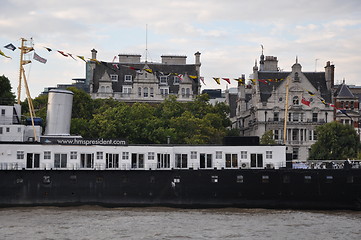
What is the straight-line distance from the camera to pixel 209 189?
196 feet

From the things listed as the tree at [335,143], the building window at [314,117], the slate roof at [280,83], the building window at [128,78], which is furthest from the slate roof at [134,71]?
the tree at [335,143]

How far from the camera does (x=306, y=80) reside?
111 meters

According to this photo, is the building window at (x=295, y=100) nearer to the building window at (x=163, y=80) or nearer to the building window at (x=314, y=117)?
the building window at (x=314, y=117)

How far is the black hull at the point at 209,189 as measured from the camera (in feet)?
196

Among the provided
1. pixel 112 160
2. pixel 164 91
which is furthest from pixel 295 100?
pixel 112 160

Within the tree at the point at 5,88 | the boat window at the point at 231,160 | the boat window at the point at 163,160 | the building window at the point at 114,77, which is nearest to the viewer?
the boat window at the point at 163,160

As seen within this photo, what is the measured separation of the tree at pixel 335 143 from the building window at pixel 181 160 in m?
36.8

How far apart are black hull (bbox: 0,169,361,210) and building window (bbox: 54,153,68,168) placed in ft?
4.15

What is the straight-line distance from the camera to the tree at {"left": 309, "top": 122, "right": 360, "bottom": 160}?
94.6m

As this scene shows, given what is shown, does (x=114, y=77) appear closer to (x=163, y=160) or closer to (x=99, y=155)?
(x=99, y=155)

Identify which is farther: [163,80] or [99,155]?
[163,80]

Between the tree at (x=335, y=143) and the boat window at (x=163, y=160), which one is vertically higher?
the tree at (x=335, y=143)

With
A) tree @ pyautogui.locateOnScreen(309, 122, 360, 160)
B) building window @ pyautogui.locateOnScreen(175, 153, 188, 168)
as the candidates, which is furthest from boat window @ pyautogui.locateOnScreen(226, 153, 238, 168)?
tree @ pyautogui.locateOnScreen(309, 122, 360, 160)

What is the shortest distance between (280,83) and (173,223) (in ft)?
214
